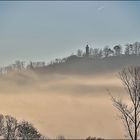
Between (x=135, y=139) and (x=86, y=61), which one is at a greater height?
(x=86, y=61)

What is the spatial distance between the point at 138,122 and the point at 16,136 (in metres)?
60.8

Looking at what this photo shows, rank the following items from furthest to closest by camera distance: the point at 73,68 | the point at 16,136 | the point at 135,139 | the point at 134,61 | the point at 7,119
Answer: the point at 73,68 → the point at 134,61 → the point at 7,119 → the point at 16,136 → the point at 135,139

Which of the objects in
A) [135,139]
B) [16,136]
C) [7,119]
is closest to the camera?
[135,139]

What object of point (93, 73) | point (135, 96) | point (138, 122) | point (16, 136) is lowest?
point (16, 136)

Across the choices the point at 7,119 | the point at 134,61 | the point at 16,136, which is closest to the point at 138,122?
the point at 16,136

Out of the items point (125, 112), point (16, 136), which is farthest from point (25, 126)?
point (125, 112)

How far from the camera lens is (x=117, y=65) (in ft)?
596

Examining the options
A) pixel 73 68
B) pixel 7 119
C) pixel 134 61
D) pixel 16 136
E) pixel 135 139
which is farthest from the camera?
pixel 73 68

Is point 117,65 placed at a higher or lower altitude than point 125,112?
higher

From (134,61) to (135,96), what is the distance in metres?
146

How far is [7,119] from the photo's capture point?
97.3 metres

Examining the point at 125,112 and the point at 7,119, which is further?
the point at 7,119

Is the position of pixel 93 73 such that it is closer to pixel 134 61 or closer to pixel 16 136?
pixel 134 61

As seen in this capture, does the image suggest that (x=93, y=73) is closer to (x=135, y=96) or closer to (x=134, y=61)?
(x=134, y=61)
